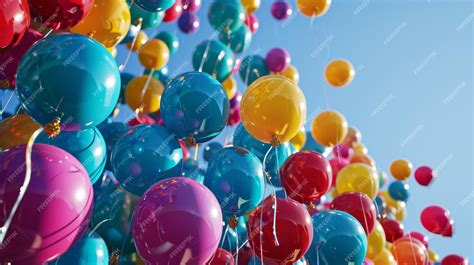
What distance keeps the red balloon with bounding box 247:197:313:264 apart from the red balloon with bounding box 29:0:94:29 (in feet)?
5.36

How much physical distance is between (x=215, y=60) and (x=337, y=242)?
2.21 m

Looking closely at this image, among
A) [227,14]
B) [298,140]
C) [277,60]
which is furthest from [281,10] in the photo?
[298,140]

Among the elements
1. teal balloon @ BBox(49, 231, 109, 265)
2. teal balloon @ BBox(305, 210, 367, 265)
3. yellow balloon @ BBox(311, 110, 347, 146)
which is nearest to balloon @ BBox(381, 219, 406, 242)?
yellow balloon @ BBox(311, 110, 347, 146)

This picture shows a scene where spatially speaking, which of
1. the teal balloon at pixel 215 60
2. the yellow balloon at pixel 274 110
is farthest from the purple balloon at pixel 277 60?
the yellow balloon at pixel 274 110

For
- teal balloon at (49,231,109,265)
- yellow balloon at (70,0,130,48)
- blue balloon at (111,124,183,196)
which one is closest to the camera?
teal balloon at (49,231,109,265)

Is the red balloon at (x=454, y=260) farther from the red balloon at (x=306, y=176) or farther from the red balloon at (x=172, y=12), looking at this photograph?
the red balloon at (x=172, y=12)

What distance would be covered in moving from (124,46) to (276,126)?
2622 mm

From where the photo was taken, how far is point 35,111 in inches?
75.3

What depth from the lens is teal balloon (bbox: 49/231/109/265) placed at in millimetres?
2223

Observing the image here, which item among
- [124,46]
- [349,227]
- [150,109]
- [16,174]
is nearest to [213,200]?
[16,174]

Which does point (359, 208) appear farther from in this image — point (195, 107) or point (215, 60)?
point (215, 60)

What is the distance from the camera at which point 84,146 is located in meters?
2.41

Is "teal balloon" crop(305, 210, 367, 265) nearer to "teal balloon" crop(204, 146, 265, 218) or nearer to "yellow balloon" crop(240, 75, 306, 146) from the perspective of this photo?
"teal balloon" crop(204, 146, 265, 218)

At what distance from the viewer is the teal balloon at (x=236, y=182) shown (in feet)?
8.52
